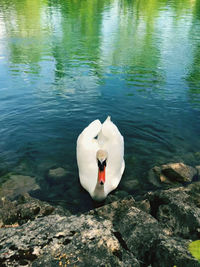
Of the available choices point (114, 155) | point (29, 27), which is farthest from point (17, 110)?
point (29, 27)

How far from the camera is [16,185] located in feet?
24.9

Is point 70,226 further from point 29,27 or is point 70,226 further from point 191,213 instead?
point 29,27

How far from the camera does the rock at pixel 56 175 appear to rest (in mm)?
7863

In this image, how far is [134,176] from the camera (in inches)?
319

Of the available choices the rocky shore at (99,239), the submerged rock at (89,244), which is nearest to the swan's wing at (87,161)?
the rocky shore at (99,239)

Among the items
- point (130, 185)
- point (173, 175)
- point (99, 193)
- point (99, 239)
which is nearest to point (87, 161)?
point (99, 193)

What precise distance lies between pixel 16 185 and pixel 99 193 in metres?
2.87

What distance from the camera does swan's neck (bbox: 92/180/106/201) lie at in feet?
21.1

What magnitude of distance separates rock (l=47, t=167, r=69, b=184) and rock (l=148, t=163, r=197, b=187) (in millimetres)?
2950

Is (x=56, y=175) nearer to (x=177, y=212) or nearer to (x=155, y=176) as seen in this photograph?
(x=155, y=176)

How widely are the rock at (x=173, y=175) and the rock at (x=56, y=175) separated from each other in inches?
116

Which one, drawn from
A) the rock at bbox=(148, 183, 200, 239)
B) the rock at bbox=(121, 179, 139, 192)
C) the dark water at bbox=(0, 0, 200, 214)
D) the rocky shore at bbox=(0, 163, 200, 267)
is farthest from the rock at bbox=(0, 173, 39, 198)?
the rock at bbox=(148, 183, 200, 239)

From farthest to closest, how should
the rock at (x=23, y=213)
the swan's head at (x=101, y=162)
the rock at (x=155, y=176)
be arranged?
the rock at (x=155, y=176), the swan's head at (x=101, y=162), the rock at (x=23, y=213)

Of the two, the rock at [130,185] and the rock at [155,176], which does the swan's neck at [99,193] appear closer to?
the rock at [130,185]
